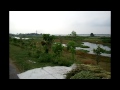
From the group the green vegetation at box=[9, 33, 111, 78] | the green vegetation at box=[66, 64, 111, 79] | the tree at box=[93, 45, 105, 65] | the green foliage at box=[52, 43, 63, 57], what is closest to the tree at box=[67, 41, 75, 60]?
the green vegetation at box=[9, 33, 111, 78]

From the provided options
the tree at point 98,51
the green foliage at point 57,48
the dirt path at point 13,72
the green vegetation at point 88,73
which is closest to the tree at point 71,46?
the green foliage at point 57,48

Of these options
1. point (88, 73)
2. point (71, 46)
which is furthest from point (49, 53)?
point (88, 73)

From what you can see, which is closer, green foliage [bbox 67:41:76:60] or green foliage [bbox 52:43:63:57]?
green foliage [bbox 67:41:76:60]

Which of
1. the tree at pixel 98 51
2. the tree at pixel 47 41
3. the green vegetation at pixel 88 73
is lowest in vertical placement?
the green vegetation at pixel 88 73

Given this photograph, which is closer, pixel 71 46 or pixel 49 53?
pixel 71 46

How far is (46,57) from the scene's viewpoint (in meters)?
4.70

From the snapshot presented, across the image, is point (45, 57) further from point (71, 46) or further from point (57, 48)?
point (71, 46)

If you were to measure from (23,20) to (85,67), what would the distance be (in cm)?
197

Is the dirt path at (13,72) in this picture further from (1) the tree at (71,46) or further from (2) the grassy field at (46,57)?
(1) the tree at (71,46)

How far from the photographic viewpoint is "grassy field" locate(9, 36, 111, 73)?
4.32 meters

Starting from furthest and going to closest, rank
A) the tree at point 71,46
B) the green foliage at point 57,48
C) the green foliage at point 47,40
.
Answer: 1. the green foliage at point 57,48
2. the tree at point 71,46
3. the green foliage at point 47,40

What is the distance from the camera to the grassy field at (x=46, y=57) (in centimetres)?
432

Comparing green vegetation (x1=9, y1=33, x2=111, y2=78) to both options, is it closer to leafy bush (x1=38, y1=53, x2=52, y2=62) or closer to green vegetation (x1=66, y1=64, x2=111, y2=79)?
leafy bush (x1=38, y1=53, x2=52, y2=62)
